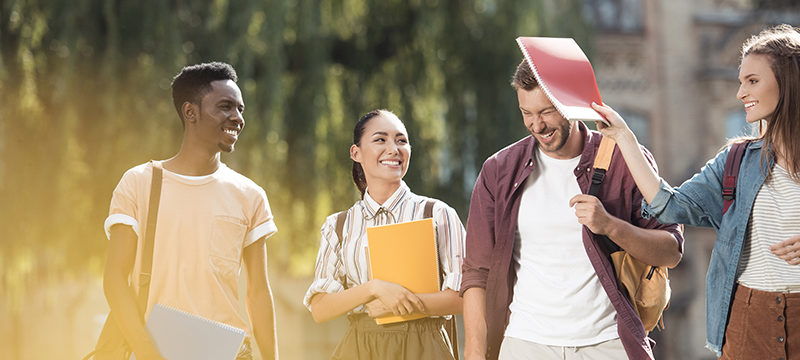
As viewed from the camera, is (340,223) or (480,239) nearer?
(480,239)

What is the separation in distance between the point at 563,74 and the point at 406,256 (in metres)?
0.71

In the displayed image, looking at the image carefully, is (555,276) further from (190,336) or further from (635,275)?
(190,336)

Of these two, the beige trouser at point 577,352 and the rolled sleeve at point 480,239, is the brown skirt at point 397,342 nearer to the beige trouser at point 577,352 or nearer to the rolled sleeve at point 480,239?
Result: the rolled sleeve at point 480,239

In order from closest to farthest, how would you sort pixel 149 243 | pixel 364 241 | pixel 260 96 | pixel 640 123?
pixel 149 243 < pixel 364 241 < pixel 260 96 < pixel 640 123

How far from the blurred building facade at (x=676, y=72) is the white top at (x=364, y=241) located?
1189cm

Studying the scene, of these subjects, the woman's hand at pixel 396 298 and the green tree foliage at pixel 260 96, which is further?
the green tree foliage at pixel 260 96

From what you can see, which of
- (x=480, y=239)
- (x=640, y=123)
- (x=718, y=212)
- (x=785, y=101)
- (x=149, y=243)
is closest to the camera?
(x=785, y=101)

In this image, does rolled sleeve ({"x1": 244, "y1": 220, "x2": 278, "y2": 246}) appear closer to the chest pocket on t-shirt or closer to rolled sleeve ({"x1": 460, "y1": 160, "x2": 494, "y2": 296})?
the chest pocket on t-shirt

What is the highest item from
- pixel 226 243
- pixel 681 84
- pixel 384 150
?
pixel 681 84

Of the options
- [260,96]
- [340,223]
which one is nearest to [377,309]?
[340,223]

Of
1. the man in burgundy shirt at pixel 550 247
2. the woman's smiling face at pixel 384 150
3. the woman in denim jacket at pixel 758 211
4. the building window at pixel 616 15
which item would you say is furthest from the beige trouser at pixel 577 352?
the building window at pixel 616 15

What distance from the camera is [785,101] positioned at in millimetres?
2461

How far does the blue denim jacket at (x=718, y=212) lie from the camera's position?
248 centimetres

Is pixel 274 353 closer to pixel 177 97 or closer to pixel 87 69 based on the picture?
pixel 177 97
